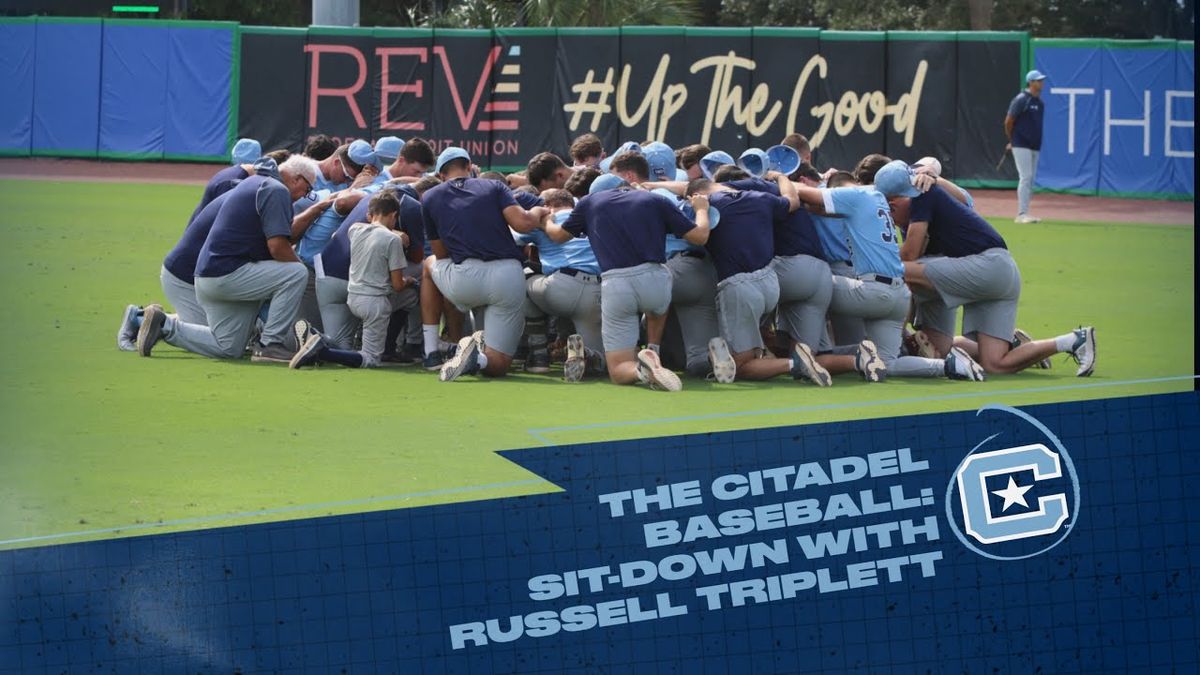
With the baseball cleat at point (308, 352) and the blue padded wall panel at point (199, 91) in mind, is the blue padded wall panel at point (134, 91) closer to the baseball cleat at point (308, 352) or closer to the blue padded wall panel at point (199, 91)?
the blue padded wall panel at point (199, 91)

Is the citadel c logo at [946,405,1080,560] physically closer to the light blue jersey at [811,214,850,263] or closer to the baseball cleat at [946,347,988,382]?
the baseball cleat at [946,347,988,382]

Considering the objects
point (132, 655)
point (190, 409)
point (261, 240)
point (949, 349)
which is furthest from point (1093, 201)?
point (132, 655)

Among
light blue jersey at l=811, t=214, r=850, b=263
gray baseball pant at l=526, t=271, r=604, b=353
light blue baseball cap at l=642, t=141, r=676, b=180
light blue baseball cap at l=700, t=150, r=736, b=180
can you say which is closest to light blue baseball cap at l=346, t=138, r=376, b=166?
gray baseball pant at l=526, t=271, r=604, b=353

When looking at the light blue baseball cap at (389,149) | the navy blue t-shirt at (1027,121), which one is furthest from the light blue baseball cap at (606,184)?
the navy blue t-shirt at (1027,121)

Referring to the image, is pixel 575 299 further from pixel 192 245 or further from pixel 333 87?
pixel 333 87

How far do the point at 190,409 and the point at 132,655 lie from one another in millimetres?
4895

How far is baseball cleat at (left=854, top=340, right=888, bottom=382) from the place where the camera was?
432 inches

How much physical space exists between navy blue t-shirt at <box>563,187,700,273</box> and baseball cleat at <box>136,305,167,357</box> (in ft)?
10.8

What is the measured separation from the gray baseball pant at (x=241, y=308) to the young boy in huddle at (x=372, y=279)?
0.35 meters

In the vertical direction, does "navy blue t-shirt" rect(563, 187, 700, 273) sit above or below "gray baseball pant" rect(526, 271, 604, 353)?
above

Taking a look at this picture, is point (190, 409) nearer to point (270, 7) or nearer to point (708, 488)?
point (708, 488)

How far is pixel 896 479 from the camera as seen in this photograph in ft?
19.1
